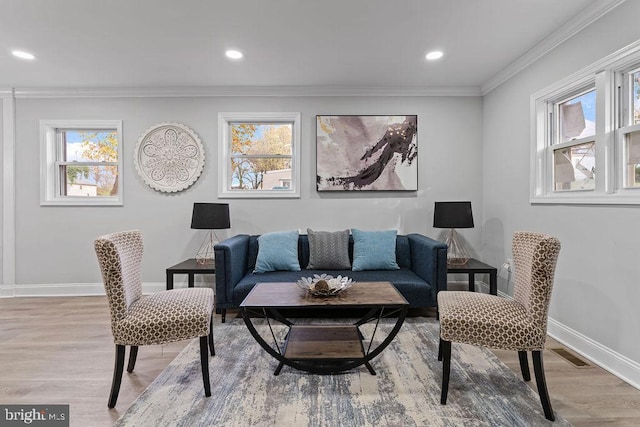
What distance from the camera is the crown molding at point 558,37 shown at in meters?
2.20

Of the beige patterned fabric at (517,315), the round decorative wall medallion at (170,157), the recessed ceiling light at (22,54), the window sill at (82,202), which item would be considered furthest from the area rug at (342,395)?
the recessed ceiling light at (22,54)

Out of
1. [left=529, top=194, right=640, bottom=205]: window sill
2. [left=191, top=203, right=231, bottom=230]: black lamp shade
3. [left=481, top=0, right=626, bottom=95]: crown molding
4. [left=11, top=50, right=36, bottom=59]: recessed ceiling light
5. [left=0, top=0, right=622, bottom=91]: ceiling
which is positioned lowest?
[left=191, top=203, right=231, bottom=230]: black lamp shade

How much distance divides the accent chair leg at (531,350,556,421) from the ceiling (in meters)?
2.31


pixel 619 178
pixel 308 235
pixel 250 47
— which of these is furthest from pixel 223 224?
pixel 619 178

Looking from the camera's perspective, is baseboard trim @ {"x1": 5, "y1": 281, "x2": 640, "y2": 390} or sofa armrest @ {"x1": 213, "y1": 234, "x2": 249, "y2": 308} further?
sofa armrest @ {"x1": 213, "y1": 234, "x2": 249, "y2": 308}

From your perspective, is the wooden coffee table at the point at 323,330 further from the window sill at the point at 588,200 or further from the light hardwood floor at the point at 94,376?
the window sill at the point at 588,200

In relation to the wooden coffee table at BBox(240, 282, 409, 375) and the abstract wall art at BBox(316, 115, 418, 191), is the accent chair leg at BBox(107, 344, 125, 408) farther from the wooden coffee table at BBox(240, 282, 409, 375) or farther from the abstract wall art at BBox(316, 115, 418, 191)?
the abstract wall art at BBox(316, 115, 418, 191)

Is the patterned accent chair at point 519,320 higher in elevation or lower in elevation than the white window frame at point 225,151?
lower

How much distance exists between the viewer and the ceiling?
7.52 ft

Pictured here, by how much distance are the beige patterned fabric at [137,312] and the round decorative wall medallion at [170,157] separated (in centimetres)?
201

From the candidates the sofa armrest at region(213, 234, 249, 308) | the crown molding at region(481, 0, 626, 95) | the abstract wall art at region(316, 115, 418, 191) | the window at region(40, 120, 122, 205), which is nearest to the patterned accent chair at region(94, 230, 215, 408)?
the sofa armrest at region(213, 234, 249, 308)

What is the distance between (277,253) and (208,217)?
834 mm

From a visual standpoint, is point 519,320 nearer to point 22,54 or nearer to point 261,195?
point 261,195

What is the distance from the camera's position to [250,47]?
2.85 metres
